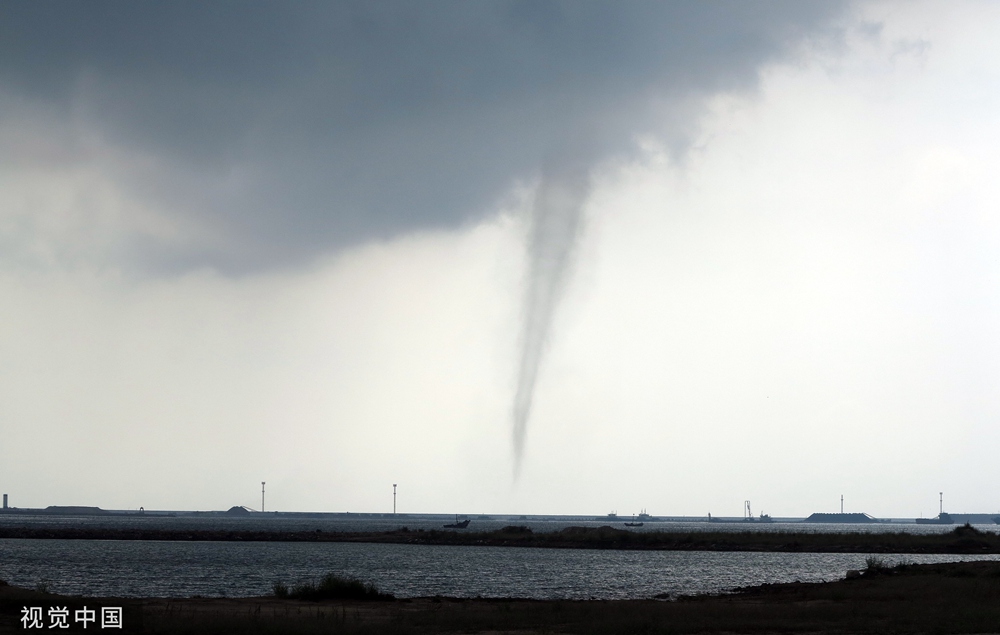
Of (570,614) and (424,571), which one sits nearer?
(570,614)

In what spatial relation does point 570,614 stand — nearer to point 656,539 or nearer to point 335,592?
point 335,592

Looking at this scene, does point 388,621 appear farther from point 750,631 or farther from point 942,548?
point 942,548

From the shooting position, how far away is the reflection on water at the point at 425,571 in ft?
193

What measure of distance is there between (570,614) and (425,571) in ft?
136

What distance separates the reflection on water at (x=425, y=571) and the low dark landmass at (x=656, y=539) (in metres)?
12.7

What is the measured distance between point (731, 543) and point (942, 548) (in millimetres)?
27346

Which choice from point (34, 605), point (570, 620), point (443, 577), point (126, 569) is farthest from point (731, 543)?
point (34, 605)

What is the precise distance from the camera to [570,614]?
3859cm

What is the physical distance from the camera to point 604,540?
13838cm

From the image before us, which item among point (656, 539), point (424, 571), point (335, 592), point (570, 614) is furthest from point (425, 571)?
point (656, 539)

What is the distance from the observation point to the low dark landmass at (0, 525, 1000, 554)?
399 ft

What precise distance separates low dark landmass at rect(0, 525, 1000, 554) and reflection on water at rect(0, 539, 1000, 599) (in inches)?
501

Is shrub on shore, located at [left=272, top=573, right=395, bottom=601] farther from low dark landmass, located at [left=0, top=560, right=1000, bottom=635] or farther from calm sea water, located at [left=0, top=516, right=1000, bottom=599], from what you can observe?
calm sea water, located at [left=0, top=516, right=1000, bottom=599]

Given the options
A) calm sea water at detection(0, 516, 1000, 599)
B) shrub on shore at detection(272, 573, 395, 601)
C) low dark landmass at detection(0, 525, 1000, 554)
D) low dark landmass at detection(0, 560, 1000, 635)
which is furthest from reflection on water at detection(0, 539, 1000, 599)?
low dark landmass at detection(0, 525, 1000, 554)
